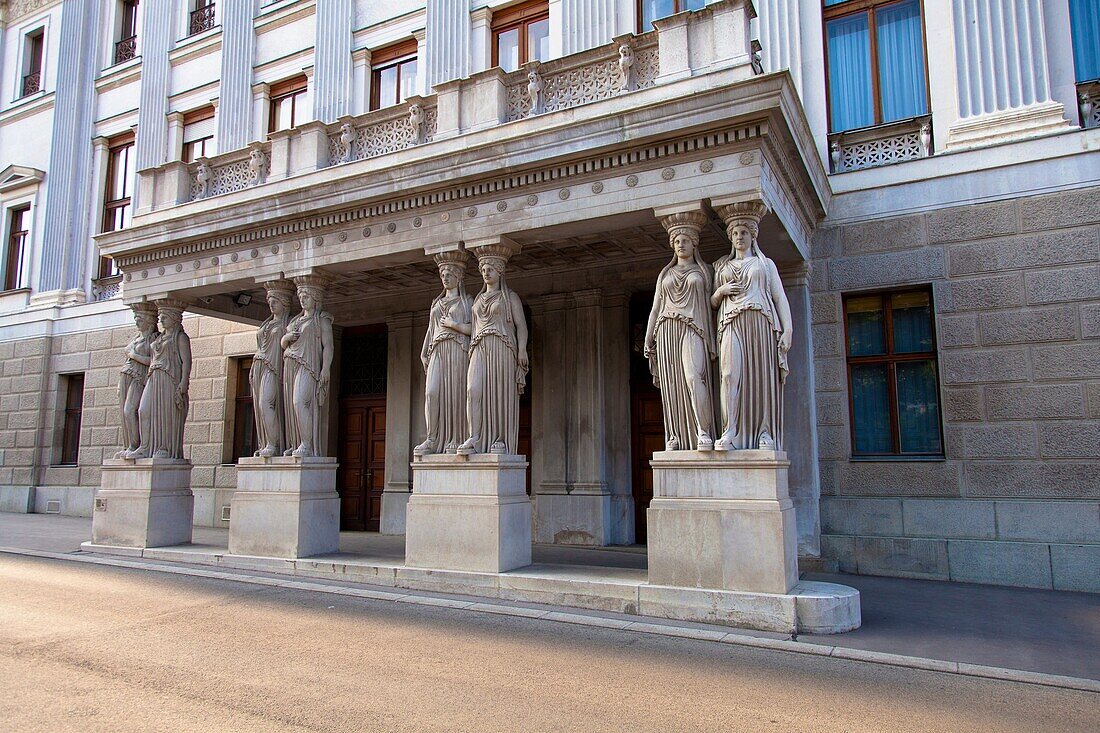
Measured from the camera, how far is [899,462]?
1071cm

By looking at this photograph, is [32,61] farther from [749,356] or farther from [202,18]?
[749,356]

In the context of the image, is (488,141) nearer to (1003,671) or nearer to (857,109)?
(857,109)

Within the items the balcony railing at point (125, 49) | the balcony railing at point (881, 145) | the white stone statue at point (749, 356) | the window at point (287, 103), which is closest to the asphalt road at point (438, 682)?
the white stone statue at point (749, 356)

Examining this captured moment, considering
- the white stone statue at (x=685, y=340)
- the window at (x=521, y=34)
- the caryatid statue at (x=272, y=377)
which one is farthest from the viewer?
the window at (x=521, y=34)

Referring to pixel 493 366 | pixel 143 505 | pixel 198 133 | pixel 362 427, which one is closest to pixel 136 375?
pixel 143 505

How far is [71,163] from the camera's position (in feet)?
68.9

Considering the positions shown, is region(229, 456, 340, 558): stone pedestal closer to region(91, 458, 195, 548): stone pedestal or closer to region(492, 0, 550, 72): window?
region(91, 458, 195, 548): stone pedestal

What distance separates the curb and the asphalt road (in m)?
0.13

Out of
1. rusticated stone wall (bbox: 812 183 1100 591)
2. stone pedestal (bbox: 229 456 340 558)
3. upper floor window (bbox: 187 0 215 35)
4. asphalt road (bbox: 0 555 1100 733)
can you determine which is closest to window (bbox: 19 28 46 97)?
upper floor window (bbox: 187 0 215 35)

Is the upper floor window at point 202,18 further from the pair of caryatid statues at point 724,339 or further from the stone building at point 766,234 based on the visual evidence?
the pair of caryatid statues at point 724,339

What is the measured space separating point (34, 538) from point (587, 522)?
10407 millimetres

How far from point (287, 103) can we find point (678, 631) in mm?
15515

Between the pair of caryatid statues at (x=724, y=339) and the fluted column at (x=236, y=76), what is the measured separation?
526 inches

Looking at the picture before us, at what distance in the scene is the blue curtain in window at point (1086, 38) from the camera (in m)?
10.5
